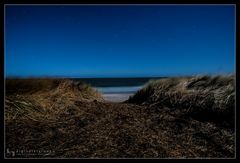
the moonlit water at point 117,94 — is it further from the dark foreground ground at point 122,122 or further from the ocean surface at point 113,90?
the dark foreground ground at point 122,122

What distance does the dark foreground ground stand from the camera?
3.21 m

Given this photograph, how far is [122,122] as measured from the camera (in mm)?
3920

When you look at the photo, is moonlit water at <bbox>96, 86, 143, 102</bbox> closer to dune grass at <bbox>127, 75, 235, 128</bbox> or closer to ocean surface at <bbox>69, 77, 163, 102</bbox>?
ocean surface at <bbox>69, 77, 163, 102</bbox>

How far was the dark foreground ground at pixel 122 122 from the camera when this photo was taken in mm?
3207

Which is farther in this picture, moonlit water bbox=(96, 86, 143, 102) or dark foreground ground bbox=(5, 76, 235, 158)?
moonlit water bbox=(96, 86, 143, 102)

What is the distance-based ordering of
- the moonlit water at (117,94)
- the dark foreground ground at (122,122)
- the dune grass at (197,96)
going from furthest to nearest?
the moonlit water at (117,94), the dune grass at (197,96), the dark foreground ground at (122,122)

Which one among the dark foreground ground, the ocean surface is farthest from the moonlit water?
the dark foreground ground

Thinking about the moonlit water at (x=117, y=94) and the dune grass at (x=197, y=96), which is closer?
the dune grass at (x=197, y=96)

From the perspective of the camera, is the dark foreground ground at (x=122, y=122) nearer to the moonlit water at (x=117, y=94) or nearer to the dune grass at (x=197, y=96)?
the dune grass at (x=197, y=96)

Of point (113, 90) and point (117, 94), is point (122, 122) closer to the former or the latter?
point (117, 94)

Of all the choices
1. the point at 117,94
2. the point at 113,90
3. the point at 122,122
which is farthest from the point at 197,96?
the point at 113,90

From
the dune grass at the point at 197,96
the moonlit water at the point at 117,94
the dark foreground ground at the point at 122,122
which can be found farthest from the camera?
the moonlit water at the point at 117,94

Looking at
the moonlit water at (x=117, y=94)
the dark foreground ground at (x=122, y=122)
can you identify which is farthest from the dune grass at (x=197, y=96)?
the moonlit water at (x=117, y=94)
